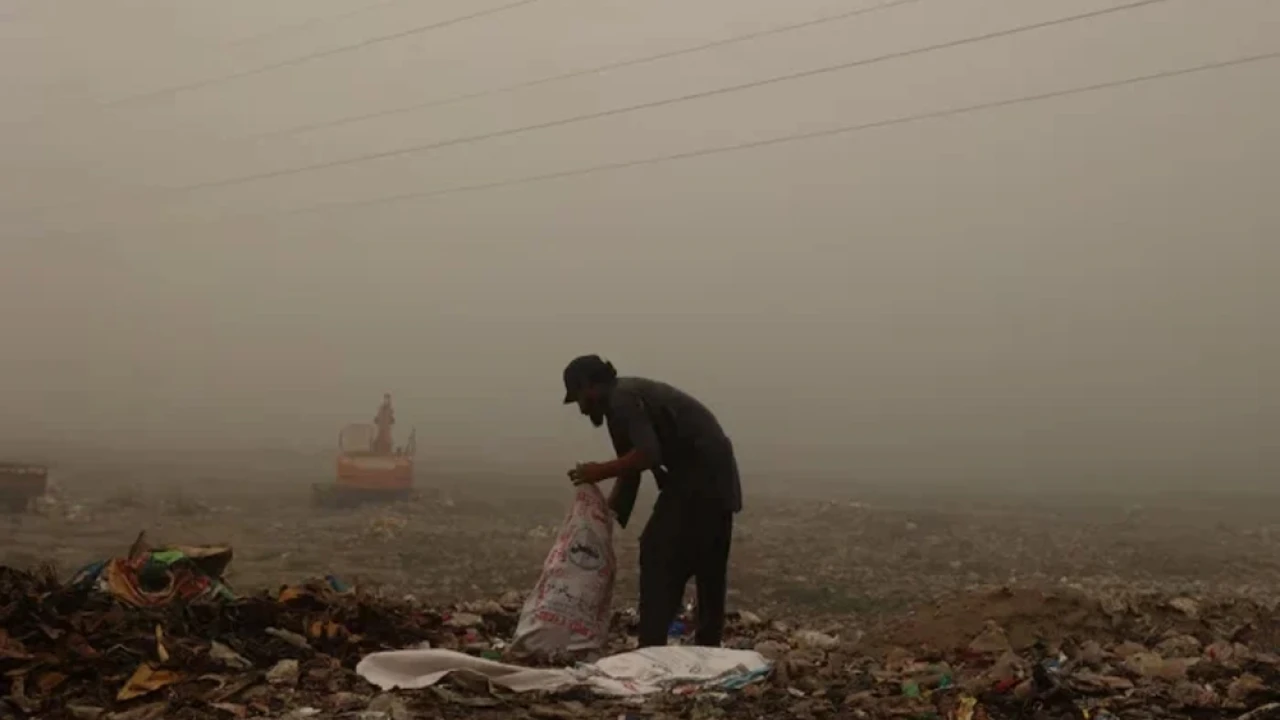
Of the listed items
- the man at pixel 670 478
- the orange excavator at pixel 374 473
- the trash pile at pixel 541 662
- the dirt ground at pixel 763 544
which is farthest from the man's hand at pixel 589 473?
the orange excavator at pixel 374 473

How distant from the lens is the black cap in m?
5.79

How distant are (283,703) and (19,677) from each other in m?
1.21

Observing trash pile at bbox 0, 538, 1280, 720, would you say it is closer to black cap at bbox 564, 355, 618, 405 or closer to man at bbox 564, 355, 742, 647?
man at bbox 564, 355, 742, 647

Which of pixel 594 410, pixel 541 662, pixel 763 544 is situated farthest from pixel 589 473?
pixel 763 544

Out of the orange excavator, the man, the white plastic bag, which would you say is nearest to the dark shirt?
the man

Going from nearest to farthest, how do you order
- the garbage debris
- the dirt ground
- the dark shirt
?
the dark shirt < the garbage debris < the dirt ground

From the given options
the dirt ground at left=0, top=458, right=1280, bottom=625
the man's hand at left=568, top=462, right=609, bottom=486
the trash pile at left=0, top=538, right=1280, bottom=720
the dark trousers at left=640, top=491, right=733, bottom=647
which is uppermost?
the man's hand at left=568, top=462, right=609, bottom=486

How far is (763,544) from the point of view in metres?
26.9

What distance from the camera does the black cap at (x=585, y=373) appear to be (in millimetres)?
5789

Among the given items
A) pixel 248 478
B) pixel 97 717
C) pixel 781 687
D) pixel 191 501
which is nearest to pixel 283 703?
pixel 97 717

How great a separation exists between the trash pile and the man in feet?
1.61

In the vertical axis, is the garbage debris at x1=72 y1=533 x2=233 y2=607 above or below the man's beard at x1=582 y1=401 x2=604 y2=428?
below

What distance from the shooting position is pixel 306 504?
3809 centimetres

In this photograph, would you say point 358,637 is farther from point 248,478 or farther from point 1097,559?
point 248,478
